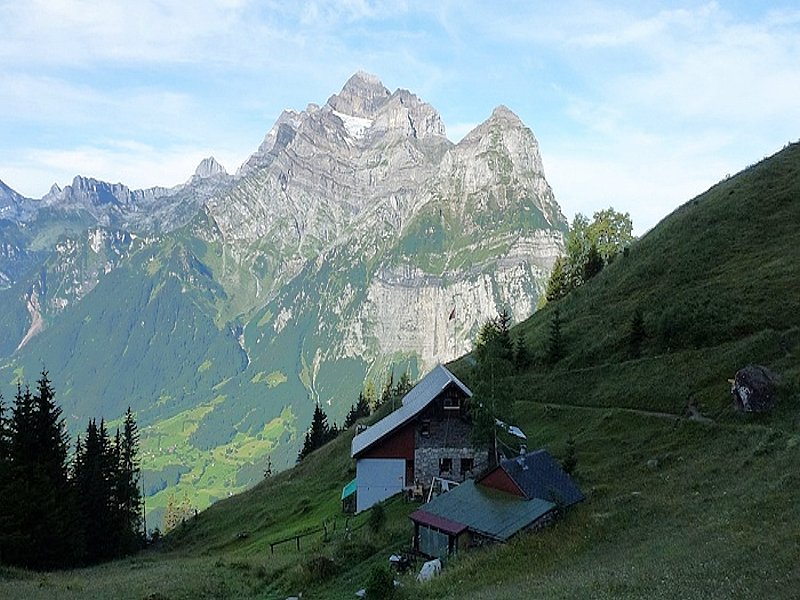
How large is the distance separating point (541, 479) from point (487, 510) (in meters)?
4.12

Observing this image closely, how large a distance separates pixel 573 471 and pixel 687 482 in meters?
9.57

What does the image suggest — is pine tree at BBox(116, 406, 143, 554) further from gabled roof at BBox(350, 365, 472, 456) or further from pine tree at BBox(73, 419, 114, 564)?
gabled roof at BBox(350, 365, 472, 456)

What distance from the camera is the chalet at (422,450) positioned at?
5819 cm

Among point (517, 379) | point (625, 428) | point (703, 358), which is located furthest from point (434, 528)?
point (517, 379)

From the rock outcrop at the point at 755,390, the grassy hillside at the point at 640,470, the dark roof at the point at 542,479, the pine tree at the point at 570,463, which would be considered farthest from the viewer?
the pine tree at the point at 570,463

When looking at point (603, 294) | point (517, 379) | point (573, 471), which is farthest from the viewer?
point (603, 294)

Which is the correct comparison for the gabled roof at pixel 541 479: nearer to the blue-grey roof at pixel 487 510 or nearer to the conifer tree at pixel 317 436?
the blue-grey roof at pixel 487 510

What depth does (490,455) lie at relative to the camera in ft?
186

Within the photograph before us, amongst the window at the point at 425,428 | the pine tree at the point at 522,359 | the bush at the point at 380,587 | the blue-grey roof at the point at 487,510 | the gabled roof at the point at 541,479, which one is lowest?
the bush at the point at 380,587

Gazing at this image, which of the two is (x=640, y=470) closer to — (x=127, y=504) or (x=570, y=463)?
(x=570, y=463)

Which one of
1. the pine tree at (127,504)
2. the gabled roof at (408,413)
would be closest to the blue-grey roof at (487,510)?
the gabled roof at (408,413)

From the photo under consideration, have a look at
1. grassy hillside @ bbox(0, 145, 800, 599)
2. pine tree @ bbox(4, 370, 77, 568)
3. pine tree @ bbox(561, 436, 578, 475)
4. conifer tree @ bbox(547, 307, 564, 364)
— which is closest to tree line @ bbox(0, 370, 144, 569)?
pine tree @ bbox(4, 370, 77, 568)

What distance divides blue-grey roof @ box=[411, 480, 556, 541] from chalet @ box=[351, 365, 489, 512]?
49.2 ft

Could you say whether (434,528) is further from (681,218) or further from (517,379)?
(681,218)
